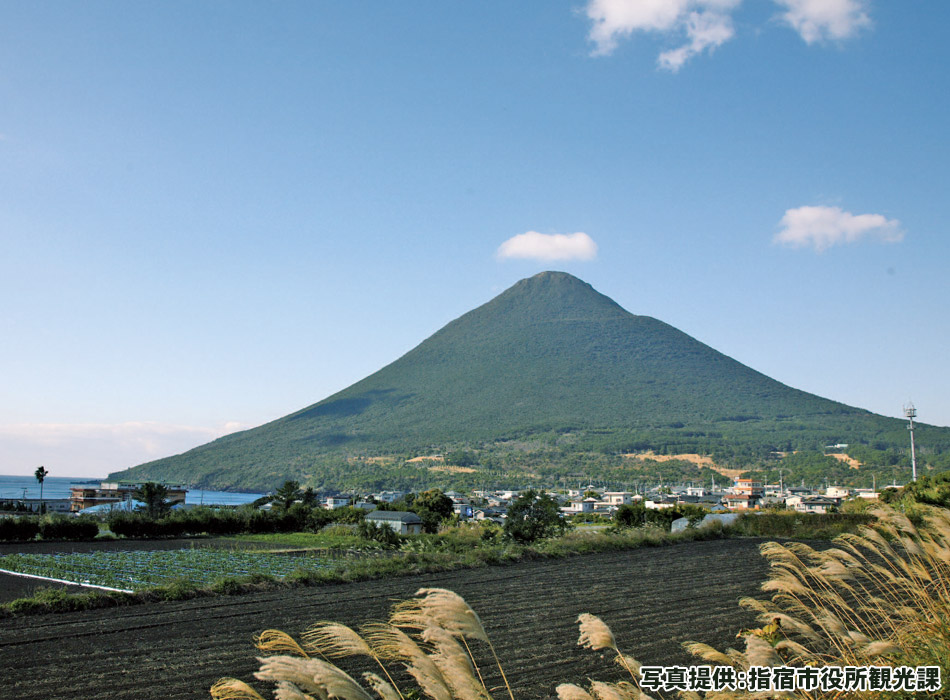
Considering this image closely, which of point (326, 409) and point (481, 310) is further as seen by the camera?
point (481, 310)

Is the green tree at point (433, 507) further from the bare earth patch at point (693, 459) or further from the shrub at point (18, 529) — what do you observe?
the bare earth patch at point (693, 459)

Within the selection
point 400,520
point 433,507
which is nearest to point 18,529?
point 400,520

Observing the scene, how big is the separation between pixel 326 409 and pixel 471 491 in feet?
224

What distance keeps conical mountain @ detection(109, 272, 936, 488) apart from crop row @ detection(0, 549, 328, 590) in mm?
96649

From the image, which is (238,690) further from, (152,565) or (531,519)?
(531,519)

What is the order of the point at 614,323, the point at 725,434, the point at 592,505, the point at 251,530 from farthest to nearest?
the point at 614,323 < the point at 725,434 < the point at 592,505 < the point at 251,530

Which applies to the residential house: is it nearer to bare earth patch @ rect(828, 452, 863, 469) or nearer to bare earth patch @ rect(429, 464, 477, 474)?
bare earth patch @ rect(429, 464, 477, 474)

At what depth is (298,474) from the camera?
128875 mm

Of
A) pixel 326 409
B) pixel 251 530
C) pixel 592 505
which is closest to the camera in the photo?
pixel 251 530

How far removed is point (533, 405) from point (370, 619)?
129705 mm

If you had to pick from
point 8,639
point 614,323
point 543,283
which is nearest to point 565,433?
point 614,323

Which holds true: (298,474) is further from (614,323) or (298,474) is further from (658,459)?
(614,323)

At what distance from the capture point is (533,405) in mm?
137750

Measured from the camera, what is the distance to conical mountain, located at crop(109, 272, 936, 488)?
127625 millimetres
